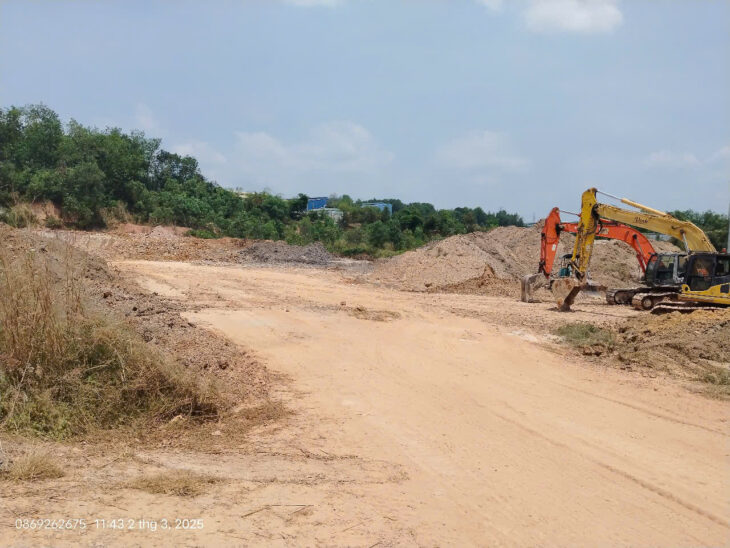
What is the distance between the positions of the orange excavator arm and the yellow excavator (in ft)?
2.62

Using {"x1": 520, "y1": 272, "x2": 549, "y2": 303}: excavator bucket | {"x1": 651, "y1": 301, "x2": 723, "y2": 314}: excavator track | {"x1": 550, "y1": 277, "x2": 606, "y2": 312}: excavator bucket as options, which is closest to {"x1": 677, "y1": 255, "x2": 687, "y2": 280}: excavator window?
{"x1": 651, "y1": 301, "x2": 723, "y2": 314}: excavator track

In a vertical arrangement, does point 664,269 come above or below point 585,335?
above

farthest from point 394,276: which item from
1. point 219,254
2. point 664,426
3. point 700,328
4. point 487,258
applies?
point 664,426

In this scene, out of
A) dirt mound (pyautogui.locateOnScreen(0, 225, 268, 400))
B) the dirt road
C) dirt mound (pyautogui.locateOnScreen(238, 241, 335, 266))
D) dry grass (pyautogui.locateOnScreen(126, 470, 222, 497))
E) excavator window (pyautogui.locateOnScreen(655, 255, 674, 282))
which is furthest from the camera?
dirt mound (pyautogui.locateOnScreen(238, 241, 335, 266))

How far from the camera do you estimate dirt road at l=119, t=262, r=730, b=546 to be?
466 cm

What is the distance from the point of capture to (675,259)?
58.4 ft

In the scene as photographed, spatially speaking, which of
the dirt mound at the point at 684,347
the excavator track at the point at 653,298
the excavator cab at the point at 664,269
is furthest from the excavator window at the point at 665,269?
the dirt mound at the point at 684,347

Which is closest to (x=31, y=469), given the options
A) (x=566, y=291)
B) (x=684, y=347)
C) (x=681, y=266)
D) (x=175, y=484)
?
(x=175, y=484)

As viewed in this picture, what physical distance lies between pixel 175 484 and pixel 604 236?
16.8m

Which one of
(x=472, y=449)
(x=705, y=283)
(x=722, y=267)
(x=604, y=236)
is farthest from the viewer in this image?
(x=604, y=236)

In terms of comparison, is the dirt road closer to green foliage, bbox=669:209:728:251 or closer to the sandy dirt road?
the sandy dirt road

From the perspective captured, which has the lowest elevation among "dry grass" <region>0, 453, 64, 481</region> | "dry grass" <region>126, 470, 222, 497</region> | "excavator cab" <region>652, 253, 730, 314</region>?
"dry grass" <region>126, 470, 222, 497</region>

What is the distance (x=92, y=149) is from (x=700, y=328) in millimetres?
33385

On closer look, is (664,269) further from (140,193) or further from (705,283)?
(140,193)
